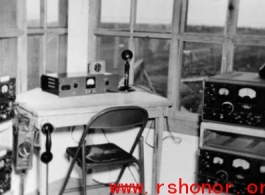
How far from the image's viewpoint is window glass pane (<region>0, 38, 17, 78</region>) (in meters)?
→ 2.63

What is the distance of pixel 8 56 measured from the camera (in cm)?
268

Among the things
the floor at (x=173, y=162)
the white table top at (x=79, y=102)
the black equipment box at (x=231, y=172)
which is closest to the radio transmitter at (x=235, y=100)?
the black equipment box at (x=231, y=172)

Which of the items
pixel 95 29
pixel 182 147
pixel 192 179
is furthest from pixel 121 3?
A: pixel 192 179

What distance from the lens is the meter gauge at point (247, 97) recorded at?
6.69ft

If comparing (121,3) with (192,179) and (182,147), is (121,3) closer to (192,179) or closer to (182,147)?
(182,147)

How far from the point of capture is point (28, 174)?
292cm

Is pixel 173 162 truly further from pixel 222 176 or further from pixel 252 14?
pixel 252 14

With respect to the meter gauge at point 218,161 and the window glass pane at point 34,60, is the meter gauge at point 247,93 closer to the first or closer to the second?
the meter gauge at point 218,161

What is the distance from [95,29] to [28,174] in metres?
1.24

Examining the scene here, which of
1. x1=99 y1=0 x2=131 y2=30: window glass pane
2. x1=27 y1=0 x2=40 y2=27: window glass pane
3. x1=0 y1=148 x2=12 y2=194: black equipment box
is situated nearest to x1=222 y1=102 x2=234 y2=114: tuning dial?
x1=0 y1=148 x2=12 y2=194: black equipment box

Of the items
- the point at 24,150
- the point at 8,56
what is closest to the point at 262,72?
the point at 24,150

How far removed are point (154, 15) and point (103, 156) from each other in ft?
3.87

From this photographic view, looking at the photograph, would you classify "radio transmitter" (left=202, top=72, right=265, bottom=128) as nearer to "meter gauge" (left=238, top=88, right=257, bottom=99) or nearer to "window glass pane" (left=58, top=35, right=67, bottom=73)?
"meter gauge" (left=238, top=88, right=257, bottom=99)

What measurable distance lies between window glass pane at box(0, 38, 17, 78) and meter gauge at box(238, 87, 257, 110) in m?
1.51
